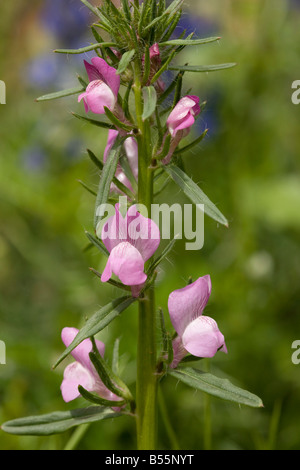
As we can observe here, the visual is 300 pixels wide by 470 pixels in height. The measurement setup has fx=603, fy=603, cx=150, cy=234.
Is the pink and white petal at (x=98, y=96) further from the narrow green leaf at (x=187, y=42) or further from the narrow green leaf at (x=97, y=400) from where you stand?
the narrow green leaf at (x=97, y=400)

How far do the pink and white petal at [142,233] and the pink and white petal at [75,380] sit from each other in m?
0.22

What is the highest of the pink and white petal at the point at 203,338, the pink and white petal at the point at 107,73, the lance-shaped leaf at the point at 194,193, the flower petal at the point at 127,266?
the pink and white petal at the point at 107,73

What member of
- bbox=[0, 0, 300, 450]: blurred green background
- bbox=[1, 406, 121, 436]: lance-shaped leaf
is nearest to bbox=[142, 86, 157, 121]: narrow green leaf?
bbox=[1, 406, 121, 436]: lance-shaped leaf

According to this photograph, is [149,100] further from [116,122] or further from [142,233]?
[142,233]

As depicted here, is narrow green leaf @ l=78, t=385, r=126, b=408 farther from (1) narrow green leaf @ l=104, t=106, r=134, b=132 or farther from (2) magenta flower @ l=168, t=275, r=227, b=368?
(1) narrow green leaf @ l=104, t=106, r=134, b=132

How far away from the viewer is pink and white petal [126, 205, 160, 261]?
837 millimetres

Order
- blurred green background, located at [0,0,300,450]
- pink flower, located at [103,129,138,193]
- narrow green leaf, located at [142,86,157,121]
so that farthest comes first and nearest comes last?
blurred green background, located at [0,0,300,450], pink flower, located at [103,129,138,193], narrow green leaf, located at [142,86,157,121]

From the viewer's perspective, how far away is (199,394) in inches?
68.7

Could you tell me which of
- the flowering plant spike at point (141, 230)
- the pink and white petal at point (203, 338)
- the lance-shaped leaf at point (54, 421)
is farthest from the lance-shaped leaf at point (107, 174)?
the lance-shaped leaf at point (54, 421)

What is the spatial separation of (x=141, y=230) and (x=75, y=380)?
272 mm

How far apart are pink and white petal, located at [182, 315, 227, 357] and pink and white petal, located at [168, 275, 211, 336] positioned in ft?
0.06

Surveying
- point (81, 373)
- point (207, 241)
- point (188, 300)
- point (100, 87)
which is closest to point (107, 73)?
point (100, 87)

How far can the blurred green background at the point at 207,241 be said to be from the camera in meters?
1.71
